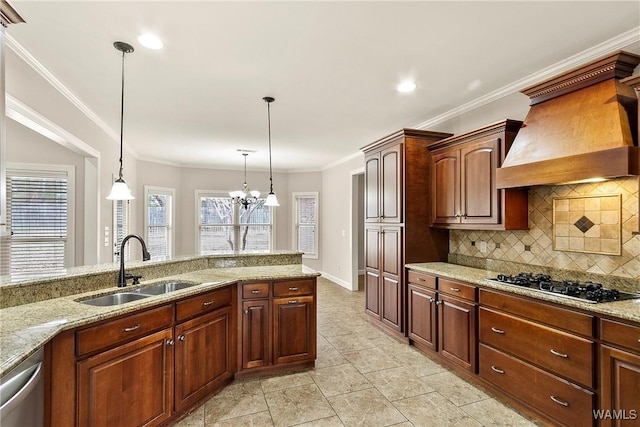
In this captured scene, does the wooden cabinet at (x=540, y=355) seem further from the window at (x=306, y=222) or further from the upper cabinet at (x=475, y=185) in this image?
the window at (x=306, y=222)

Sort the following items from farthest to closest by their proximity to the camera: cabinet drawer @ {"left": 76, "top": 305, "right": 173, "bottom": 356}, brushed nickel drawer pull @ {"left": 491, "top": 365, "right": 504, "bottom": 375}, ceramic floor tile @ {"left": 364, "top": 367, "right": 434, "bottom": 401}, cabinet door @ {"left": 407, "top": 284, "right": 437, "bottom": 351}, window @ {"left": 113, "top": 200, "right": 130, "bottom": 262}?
window @ {"left": 113, "top": 200, "right": 130, "bottom": 262}
cabinet door @ {"left": 407, "top": 284, "right": 437, "bottom": 351}
ceramic floor tile @ {"left": 364, "top": 367, "right": 434, "bottom": 401}
brushed nickel drawer pull @ {"left": 491, "top": 365, "right": 504, "bottom": 375}
cabinet drawer @ {"left": 76, "top": 305, "right": 173, "bottom": 356}

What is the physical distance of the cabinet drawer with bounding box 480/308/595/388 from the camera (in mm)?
2037

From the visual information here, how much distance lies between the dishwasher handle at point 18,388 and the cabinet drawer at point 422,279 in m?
3.10

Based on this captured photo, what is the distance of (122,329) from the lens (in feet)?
6.35

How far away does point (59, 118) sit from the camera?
308 cm

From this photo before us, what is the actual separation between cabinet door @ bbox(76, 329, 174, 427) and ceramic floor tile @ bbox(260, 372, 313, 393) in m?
0.85

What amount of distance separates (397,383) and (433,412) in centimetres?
47

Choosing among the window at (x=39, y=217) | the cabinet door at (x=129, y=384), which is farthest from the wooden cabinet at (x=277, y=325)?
the window at (x=39, y=217)

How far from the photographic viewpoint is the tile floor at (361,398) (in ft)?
7.74

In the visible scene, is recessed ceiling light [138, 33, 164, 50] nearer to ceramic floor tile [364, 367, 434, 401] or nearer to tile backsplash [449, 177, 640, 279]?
ceramic floor tile [364, 367, 434, 401]

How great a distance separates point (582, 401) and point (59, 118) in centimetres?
472

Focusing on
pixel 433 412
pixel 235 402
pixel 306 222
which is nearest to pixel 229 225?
pixel 306 222

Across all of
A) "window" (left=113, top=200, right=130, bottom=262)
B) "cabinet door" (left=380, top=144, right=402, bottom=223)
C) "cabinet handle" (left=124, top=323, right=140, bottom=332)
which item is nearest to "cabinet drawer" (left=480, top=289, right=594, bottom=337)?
"cabinet door" (left=380, top=144, right=402, bottom=223)

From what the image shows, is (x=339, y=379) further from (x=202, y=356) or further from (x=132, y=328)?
(x=132, y=328)
